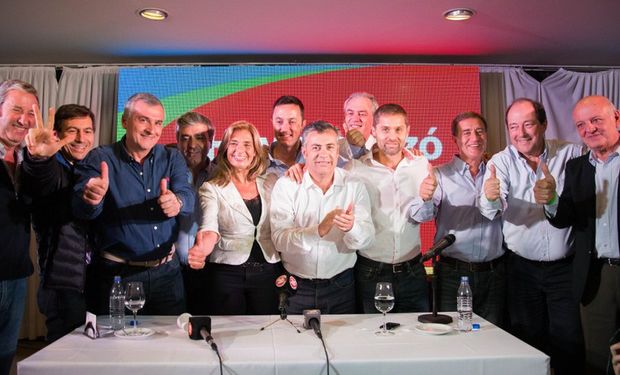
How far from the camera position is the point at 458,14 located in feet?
14.6

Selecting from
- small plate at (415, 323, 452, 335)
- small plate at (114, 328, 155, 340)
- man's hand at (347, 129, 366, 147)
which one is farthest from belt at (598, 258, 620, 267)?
small plate at (114, 328, 155, 340)

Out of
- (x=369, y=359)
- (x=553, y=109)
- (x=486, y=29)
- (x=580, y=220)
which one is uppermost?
(x=486, y=29)

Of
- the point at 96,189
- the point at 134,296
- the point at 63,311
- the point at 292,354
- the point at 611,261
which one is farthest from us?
the point at 611,261

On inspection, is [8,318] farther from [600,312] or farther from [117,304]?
[600,312]

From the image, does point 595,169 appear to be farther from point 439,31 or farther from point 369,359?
point 369,359

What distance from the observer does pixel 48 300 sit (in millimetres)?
3588

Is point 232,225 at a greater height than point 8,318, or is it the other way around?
point 232,225

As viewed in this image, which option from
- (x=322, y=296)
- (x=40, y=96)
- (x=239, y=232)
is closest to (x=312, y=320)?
(x=322, y=296)

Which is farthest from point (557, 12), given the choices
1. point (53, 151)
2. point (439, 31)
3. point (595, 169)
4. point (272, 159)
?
point (53, 151)

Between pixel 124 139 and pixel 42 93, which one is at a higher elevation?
pixel 42 93

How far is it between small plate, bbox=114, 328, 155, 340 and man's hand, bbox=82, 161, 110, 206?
821 mm

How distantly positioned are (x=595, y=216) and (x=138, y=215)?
2.93 metres

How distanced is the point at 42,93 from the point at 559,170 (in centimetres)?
494

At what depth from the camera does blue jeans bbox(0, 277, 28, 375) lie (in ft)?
10.4
